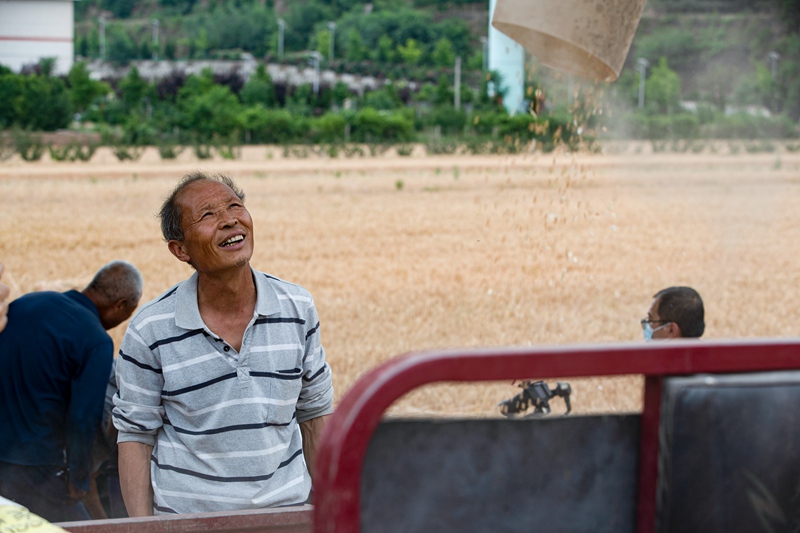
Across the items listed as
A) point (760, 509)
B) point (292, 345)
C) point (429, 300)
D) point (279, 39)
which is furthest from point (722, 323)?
point (279, 39)

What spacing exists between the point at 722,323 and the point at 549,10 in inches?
249

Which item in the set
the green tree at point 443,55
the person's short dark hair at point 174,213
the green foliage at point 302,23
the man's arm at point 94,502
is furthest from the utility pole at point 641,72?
the person's short dark hair at point 174,213

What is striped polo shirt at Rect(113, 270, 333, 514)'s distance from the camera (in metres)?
2.28

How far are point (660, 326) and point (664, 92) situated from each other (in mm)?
47153

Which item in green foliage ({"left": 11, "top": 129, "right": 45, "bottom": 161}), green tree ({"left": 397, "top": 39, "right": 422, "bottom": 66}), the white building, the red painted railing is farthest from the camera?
green tree ({"left": 397, "top": 39, "right": 422, "bottom": 66})

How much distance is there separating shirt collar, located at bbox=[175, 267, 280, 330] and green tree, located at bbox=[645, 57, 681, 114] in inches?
1817

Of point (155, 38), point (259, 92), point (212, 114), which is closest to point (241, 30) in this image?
point (155, 38)

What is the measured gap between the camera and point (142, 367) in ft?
7.57

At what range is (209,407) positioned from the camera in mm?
2285

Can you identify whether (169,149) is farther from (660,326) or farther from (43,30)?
(660,326)

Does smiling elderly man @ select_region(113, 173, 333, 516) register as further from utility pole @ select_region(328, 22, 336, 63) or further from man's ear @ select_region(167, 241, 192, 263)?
utility pole @ select_region(328, 22, 336, 63)

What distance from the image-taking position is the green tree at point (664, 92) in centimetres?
4750

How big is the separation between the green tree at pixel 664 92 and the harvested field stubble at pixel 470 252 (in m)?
24.0

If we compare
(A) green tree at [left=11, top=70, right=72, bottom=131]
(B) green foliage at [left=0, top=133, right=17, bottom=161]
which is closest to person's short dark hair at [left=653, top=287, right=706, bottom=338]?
(B) green foliage at [left=0, top=133, right=17, bottom=161]
